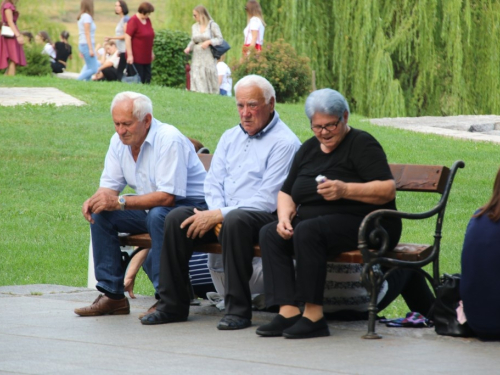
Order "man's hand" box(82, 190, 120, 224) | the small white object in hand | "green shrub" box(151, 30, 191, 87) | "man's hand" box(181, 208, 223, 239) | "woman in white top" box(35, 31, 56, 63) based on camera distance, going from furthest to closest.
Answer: "woman in white top" box(35, 31, 56, 63) < "green shrub" box(151, 30, 191, 87) < "man's hand" box(82, 190, 120, 224) < "man's hand" box(181, 208, 223, 239) < the small white object in hand

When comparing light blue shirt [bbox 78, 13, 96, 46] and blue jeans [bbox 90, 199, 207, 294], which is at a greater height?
light blue shirt [bbox 78, 13, 96, 46]

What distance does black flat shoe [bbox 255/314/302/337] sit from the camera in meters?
5.97

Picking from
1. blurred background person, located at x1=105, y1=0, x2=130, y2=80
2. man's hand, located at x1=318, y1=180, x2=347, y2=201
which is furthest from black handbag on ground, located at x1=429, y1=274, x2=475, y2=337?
blurred background person, located at x1=105, y1=0, x2=130, y2=80

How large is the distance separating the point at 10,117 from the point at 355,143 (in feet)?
39.8

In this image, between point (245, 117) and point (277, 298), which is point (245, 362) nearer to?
point (277, 298)

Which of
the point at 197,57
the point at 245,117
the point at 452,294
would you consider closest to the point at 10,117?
the point at 197,57

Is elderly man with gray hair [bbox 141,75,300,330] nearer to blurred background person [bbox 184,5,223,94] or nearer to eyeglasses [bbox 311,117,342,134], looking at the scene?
eyeglasses [bbox 311,117,342,134]

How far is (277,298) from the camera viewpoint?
238 inches

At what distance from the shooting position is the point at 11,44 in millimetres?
22625

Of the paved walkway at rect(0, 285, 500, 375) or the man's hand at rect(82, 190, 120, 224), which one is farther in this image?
the man's hand at rect(82, 190, 120, 224)

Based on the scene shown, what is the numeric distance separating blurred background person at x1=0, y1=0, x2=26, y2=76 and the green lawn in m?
1.50

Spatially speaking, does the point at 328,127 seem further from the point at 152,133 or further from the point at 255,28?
the point at 255,28

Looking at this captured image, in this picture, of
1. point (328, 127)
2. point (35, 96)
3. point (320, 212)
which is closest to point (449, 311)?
point (320, 212)

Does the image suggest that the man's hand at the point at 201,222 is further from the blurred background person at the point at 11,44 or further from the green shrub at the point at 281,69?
the blurred background person at the point at 11,44
